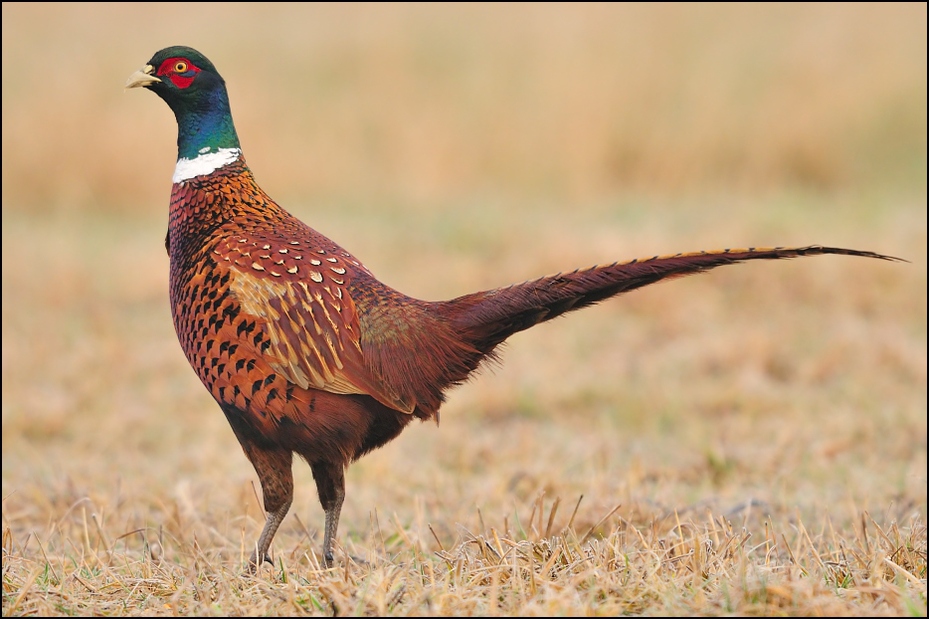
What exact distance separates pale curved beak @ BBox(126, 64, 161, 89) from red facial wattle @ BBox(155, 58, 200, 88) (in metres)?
0.04

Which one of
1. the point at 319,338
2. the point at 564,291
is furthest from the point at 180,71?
the point at 564,291

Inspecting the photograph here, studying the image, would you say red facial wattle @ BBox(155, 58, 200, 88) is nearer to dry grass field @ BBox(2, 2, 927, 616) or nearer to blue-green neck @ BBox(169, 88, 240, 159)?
blue-green neck @ BBox(169, 88, 240, 159)

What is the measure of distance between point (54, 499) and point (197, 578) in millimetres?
1897

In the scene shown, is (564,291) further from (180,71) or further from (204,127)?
(180,71)

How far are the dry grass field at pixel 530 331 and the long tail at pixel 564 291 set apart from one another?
553mm

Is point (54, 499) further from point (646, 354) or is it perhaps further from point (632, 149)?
point (632, 149)

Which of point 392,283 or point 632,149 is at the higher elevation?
point 632,149

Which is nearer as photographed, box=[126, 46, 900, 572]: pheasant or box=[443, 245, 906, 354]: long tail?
box=[443, 245, 906, 354]: long tail

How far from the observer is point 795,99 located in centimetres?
1077

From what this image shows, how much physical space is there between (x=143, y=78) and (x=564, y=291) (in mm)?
1354

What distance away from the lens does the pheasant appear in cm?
287

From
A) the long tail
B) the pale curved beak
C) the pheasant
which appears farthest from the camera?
the pale curved beak

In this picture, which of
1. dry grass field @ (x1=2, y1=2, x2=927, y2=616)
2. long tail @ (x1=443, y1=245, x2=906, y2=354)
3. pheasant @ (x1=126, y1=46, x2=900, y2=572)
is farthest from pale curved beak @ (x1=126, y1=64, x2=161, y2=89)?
dry grass field @ (x1=2, y1=2, x2=927, y2=616)

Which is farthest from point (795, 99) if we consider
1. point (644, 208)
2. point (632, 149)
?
point (644, 208)
